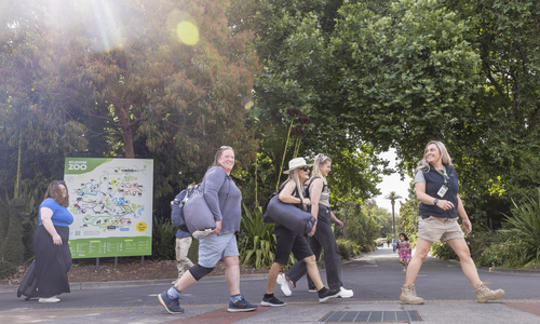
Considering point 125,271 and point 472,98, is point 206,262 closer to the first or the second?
point 125,271

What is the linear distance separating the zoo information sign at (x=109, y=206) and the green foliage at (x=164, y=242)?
56.4 inches

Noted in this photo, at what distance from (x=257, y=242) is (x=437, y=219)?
23.8ft

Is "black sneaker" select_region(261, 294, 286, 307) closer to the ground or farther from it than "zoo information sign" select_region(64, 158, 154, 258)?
closer to the ground

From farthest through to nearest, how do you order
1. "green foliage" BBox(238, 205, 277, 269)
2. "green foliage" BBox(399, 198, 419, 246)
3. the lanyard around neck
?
"green foliage" BBox(399, 198, 419, 246)
"green foliage" BBox(238, 205, 277, 269)
the lanyard around neck

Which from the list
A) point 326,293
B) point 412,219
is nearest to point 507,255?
point 326,293

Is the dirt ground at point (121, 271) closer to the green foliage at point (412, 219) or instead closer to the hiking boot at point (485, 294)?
the hiking boot at point (485, 294)

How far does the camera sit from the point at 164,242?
12.8 meters

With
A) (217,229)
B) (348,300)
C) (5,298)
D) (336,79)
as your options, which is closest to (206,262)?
(217,229)

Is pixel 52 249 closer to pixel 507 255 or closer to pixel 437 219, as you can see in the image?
pixel 437 219

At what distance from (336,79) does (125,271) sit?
9273 millimetres

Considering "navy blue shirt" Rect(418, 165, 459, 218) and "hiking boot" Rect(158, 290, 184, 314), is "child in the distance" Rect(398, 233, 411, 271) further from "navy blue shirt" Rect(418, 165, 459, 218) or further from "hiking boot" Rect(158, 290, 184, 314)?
"hiking boot" Rect(158, 290, 184, 314)

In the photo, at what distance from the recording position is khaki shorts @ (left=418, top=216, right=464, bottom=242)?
5551 mm

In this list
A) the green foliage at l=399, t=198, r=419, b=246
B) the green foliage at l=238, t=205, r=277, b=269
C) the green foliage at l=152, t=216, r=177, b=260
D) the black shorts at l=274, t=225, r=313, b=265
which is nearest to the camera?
the black shorts at l=274, t=225, r=313, b=265

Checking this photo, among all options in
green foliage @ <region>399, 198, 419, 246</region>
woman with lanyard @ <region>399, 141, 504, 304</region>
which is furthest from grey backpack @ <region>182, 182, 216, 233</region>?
green foliage @ <region>399, 198, 419, 246</region>
